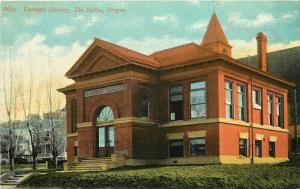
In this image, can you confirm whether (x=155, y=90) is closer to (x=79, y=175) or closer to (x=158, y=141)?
(x=158, y=141)

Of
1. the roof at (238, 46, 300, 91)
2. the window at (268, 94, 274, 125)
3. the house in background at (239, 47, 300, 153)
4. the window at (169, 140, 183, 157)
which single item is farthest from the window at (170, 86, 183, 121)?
the roof at (238, 46, 300, 91)

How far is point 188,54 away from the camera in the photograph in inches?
1064

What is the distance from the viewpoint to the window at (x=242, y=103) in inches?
1060

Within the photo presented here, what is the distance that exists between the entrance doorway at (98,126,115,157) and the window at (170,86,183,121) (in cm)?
357

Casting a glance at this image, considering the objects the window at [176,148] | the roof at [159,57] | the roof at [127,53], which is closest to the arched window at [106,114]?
the roof at [159,57]

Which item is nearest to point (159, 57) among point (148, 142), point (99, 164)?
point (148, 142)

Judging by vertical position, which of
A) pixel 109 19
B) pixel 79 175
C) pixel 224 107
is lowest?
pixel 79 175

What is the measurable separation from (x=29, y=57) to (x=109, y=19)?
4.69 m

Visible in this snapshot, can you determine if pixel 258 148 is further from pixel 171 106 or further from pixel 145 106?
pixel 145 106

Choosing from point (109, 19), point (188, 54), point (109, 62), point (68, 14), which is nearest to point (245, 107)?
point (188, 54)

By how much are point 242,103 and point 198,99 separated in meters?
3.16

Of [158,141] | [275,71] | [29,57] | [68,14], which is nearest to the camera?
[68,14]

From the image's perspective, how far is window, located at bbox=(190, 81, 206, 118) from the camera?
1000 inches

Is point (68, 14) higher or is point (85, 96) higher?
point (68, 14)
